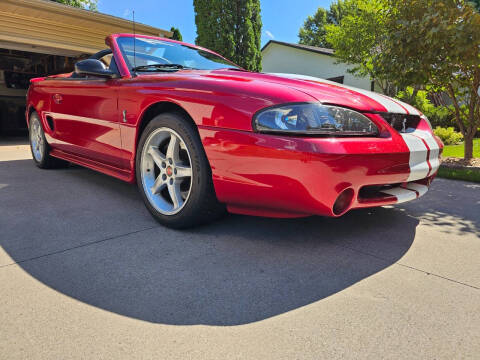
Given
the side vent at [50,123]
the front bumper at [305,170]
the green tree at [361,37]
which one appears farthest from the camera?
the green tree at [361,37]

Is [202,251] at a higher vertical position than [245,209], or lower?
lower

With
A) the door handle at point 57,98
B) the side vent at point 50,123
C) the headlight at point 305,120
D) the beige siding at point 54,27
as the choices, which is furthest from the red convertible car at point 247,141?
the beige siding at point 54,27

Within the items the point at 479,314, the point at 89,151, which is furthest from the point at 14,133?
the point at 479,314

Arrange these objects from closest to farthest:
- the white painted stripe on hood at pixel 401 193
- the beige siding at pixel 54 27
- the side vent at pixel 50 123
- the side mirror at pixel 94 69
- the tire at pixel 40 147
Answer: the white painted stripe on hood at pixel 401 193
the side mirror at pixel 94 69
the side vent at pixel 50 123
the tire at pixel 40 147
the beige siding at pixel 54 27

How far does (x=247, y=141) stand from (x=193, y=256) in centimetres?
68

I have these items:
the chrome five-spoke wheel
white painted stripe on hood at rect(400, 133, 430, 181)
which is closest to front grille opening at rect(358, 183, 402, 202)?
white painted stripe on hood at rect(400, 133, 430, 181)

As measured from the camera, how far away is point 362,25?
10.6 meters

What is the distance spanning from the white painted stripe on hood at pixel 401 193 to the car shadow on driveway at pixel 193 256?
0.98ft

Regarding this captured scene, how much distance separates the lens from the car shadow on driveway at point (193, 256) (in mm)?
1477

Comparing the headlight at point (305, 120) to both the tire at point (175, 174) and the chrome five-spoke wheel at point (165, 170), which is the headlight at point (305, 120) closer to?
the tire at point (175, 174)

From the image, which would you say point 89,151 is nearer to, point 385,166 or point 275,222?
point 275,222

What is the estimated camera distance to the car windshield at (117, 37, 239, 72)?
2.75 meters

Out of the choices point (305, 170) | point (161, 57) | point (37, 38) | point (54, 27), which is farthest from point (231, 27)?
point (305, 170)

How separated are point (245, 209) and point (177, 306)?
0.74 m
